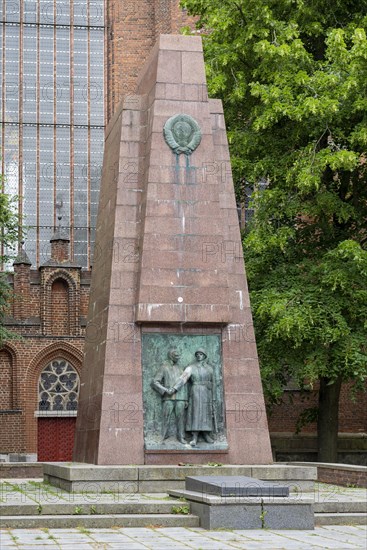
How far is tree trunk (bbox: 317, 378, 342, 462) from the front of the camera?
2102cm

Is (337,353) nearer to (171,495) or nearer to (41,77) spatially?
(171,495)

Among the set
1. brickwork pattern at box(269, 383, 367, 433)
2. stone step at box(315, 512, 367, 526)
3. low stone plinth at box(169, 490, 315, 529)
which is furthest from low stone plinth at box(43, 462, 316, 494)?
brickwork pattern at box(269, 383, 367, 433)

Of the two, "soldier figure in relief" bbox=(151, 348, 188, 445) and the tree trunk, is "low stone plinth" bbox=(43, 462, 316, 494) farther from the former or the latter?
the tree trunk

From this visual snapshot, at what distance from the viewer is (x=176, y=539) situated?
9.49 meters

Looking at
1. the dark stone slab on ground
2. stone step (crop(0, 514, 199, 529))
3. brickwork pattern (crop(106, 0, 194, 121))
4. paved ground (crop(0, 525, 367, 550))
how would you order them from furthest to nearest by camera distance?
brickwork pattern (crop(106, 0, 194, 121)) → the dark stone slab on ground → stone step (crop(0, 514, 199, 529)) → paved ground (crop(0, 525, 367, 550))

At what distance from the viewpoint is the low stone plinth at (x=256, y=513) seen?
33.6ft

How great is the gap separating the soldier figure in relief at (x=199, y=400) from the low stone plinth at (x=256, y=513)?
9.26 ft

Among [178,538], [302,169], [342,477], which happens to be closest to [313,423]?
[302,169]

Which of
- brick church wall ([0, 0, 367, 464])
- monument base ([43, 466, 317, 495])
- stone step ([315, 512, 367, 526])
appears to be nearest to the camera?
stone step ([315, 512, 367, 526])

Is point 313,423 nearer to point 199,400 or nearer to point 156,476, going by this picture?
point 199,400

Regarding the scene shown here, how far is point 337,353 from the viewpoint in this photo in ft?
62.4

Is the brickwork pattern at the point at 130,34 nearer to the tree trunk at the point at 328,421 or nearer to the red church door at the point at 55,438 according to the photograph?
the red church door at the point at 55,438

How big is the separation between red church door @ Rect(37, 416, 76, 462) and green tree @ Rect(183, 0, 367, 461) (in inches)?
346

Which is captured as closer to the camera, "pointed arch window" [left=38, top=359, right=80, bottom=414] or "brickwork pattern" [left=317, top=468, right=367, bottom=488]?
"brickwork pattern" [left=317, top=468, right=367, bottom=488]
